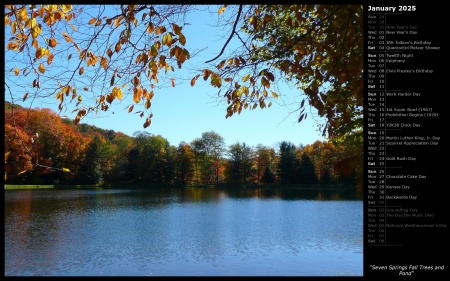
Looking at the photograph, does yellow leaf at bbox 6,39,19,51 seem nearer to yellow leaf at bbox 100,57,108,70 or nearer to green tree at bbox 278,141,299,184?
yellow leaf at bbox 100,57,108,70

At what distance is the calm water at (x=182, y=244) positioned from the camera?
9.54 meters

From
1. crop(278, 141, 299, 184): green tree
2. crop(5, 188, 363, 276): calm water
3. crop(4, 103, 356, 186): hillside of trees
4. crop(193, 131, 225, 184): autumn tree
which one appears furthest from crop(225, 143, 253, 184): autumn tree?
crop(5, 188, 363, 276): calm water

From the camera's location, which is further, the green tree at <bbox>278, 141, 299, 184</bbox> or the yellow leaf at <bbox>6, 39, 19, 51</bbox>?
the green tree at <bbox>278, 141, 299, 184</bbox>

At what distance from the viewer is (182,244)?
12.0m

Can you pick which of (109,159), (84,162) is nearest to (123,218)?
(84,162)

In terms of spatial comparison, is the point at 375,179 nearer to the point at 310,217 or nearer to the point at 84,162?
the point at 310,217

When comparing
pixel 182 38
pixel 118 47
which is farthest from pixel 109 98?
pixel 182 38

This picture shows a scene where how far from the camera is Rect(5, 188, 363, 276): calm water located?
9539 mm

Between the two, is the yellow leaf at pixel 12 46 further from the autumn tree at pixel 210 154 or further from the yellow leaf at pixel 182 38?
the autumn tree at pixel 210 154

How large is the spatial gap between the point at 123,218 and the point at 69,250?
21.0 ft

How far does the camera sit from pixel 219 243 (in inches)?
483

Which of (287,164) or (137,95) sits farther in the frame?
(287,164)

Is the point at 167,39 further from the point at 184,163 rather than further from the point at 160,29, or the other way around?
the point at 184,163

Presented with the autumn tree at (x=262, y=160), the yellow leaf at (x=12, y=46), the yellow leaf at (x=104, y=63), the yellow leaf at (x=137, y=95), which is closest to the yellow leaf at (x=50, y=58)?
the yellow leaf at (x=12, y=46)
